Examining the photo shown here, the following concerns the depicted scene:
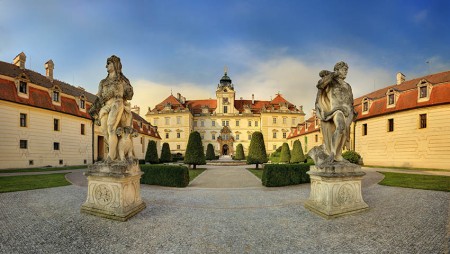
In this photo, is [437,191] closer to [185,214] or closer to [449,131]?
[185,214]

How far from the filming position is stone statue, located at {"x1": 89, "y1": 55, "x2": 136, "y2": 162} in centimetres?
558

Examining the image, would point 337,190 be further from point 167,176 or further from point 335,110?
point 167,176

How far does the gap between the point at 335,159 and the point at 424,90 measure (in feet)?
68.0

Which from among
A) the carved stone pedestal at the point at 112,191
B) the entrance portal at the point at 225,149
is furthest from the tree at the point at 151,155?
the entrance portal at the point at 225,149

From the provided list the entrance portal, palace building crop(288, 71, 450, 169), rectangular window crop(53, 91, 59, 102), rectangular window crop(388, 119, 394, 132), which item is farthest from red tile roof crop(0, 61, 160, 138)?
the entrance portal

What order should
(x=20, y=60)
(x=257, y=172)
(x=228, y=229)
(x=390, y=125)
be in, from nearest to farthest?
(x=228, y=229) < (x=257, y=172) < (x=390, y=125) < (x=20, y=60)

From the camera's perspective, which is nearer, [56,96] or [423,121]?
[423,121]

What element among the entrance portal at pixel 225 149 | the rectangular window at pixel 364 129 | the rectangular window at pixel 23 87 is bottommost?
the entrance portal at pixel 225 149

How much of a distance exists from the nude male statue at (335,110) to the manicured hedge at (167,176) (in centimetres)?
720

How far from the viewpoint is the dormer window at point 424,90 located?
19.0 metres

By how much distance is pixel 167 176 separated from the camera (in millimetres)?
11070

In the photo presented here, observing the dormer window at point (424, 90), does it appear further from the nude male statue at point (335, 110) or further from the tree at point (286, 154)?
the nude male statue at point (335, 110)

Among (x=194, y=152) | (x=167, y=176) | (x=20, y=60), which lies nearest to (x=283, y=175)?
(x=167, y=176)

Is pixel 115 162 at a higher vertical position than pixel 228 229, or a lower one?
higher
